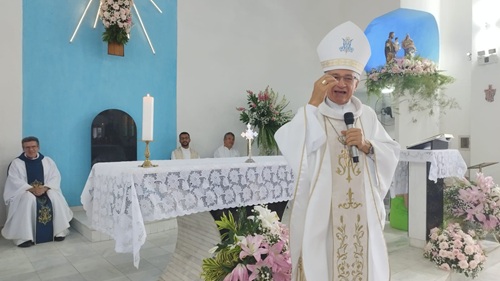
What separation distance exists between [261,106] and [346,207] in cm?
507

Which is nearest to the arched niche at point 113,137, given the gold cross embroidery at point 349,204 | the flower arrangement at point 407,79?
the flower arrangement at point 407,79

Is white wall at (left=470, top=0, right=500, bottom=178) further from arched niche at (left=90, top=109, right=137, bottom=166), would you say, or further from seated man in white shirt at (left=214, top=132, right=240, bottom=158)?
arched niche at (left=90, top=109, right=137, bottom=166)

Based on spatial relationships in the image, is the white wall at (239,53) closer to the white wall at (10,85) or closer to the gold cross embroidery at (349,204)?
the white wall at (10,85)

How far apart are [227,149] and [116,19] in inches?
116

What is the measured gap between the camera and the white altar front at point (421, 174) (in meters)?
3.75

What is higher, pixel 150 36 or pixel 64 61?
pixel 150 36

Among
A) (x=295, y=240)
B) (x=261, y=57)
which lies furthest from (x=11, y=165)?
(x=261, y=57)

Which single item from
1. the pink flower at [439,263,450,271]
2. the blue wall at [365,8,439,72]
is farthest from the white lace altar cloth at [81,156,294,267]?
the blue wall at [365,8,439,72]

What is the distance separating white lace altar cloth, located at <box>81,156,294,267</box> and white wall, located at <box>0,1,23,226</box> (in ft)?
10.1

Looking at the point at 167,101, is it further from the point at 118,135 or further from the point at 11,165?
the point at 11,165

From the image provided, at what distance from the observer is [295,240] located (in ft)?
5.84

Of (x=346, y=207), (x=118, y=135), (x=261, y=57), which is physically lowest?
(x=346, y=207)

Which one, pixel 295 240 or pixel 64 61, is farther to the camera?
pixel 64 61

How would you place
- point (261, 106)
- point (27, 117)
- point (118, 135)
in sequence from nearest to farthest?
point (27, 117) → point (118, 135) → point (261, 106)
